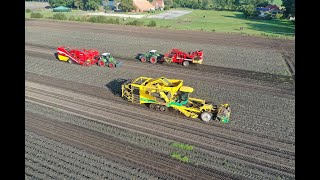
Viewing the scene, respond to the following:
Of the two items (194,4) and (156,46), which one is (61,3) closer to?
(194,4)

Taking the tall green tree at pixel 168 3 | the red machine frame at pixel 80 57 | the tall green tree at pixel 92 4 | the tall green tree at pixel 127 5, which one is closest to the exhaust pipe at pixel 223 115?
the red machine frame at pixel 80 57

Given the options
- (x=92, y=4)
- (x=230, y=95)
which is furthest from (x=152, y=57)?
(x=92, y=4)

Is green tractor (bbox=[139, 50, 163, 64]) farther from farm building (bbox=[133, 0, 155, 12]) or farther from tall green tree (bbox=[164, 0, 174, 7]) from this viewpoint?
tall green tree (bbox=[164, 0, 174, 7])

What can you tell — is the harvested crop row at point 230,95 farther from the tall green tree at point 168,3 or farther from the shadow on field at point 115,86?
the tall green tree at point 168,3

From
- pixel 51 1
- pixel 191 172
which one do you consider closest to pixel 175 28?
pixel 191 172

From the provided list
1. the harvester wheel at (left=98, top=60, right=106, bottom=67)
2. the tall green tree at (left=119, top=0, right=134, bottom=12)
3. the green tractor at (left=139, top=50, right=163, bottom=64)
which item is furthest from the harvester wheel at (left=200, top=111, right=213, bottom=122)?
the tall green tree at (left=119, top=0, right=134, bottom=12)
